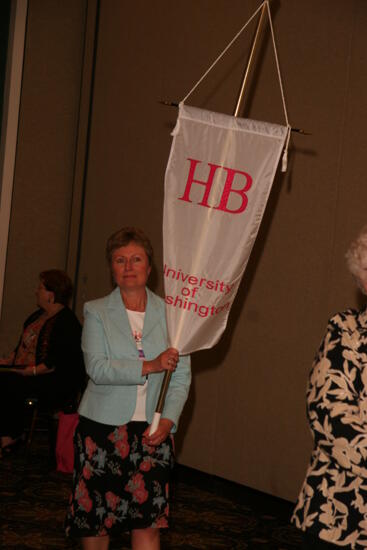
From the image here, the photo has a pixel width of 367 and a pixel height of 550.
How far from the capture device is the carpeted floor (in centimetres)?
459

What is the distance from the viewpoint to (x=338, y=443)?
2.23 m

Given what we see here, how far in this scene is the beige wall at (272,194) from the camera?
5.31 m

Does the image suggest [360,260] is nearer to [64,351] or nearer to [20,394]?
[64,351]

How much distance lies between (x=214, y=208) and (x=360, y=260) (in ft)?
4.81

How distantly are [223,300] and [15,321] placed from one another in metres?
4.20

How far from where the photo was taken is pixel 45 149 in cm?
769

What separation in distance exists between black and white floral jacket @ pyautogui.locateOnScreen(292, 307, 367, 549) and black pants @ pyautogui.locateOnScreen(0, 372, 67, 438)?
3880 mm

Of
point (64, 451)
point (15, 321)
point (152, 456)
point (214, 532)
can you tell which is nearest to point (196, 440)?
point (64, 451)

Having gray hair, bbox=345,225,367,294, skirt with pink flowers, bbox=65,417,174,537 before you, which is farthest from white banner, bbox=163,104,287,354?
gray hair, bbox=345,225,367,294

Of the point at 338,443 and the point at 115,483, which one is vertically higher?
the point at 338,443

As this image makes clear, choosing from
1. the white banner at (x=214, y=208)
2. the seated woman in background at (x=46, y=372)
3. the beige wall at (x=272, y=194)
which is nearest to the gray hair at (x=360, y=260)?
the white banner at (x=214, y=208)

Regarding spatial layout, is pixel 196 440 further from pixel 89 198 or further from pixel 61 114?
pixel 61 114

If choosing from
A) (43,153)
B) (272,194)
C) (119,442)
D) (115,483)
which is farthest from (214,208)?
(43,153)

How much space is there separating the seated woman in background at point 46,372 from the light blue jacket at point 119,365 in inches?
95.2
